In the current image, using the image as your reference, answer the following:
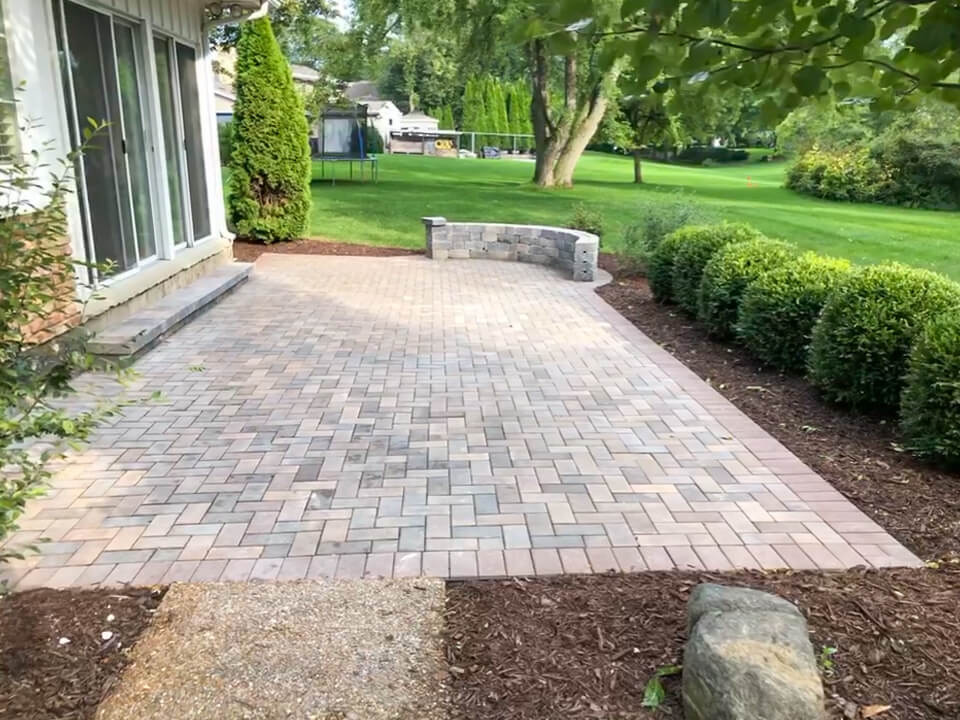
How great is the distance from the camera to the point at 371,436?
173 inches

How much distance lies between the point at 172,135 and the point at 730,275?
6.13 metres

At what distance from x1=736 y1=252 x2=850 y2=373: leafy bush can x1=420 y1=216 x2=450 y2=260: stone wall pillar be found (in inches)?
250

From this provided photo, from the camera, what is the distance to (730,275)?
21.0 ft

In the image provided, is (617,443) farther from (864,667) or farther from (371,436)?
(864,667)

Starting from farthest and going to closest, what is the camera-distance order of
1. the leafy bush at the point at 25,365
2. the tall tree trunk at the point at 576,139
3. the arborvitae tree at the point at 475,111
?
1. the arborvitae tree at the point at 475,111
2. the tall tree trunk at the point at 576,139
3. the leafy bush at the point at 25,365

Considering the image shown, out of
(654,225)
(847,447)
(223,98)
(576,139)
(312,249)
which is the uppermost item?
(223,98)

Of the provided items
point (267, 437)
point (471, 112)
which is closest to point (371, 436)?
point (267, 437)

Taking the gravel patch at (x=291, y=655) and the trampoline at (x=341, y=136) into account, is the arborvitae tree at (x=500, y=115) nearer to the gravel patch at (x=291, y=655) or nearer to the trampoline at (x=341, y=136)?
the trampoline at (x=341, y=136)

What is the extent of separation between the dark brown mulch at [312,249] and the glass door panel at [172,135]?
8.82ft

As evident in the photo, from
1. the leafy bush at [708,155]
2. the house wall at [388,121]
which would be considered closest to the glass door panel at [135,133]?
the house wall at [388,121]

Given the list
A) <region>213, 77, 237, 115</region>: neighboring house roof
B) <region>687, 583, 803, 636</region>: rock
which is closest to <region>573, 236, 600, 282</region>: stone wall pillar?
<region>687, 583, 803, 636</region>: rock

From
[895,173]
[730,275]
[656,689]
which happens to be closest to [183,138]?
[730,275]

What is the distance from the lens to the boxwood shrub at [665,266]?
25.8 ft

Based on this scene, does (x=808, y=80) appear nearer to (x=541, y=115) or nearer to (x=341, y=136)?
(x=541, y=115)
